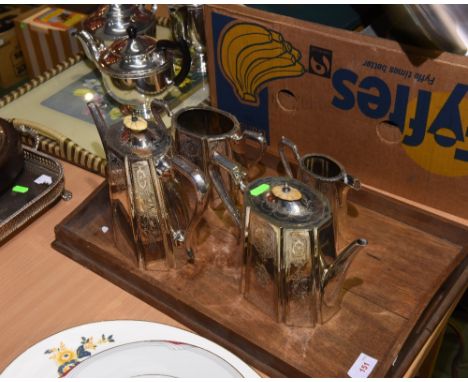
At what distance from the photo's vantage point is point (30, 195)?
92 cm

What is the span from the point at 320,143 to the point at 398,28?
214 mm

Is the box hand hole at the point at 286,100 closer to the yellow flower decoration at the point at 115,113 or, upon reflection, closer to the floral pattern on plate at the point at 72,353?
the yellow flower decoration at the point at 115,113

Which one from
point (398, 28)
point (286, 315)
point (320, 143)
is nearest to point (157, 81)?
point (320, 143)

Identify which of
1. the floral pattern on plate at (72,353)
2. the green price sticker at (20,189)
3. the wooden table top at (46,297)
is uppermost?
the green price sticker at (20,189)

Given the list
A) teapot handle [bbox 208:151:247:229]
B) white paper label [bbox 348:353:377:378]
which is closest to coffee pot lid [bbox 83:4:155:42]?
teapot handle [bbox 208:151:247:229]

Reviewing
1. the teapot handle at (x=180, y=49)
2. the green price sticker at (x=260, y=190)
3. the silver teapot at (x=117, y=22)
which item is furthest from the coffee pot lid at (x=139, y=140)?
the silver teapot at (x=117, y=22)

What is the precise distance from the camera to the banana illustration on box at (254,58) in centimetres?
87

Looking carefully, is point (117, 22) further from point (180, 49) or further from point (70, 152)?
point (70, 152)

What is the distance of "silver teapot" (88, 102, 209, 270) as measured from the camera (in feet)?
2.36

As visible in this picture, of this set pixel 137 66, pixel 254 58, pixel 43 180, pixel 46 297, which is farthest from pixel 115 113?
pixel 46 297

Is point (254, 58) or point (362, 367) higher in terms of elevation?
point (254, 58)

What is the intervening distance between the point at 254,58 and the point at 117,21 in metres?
0.39

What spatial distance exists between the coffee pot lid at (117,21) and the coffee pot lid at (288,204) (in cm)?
61

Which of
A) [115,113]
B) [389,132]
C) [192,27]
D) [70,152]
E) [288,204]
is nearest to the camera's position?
[288,204]
